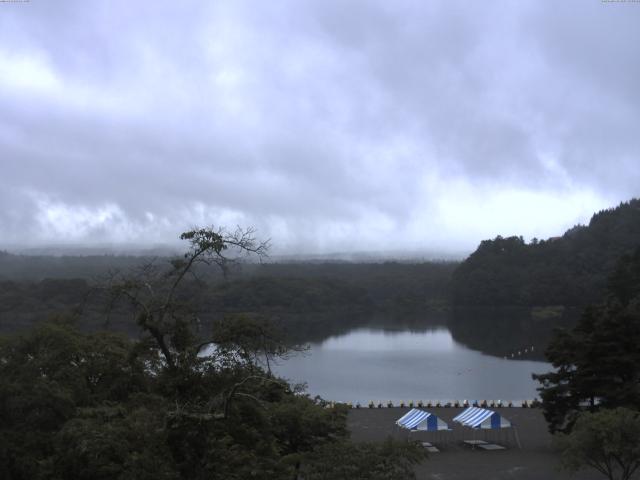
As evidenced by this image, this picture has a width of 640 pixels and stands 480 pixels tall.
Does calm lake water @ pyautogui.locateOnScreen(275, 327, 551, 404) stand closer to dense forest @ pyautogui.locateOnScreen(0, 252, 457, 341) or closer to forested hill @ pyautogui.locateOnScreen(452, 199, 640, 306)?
dense forest @ pyautogui.locateOnScreen(0, 252, 457, 341)

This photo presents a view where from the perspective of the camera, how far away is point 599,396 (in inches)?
604

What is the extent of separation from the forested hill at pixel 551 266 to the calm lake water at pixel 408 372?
25.8 metres

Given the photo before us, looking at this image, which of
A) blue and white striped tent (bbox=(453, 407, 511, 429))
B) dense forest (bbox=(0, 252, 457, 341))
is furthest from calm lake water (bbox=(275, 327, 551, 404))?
blue and white striped tent (bbox=(453, 407, 511, 429))

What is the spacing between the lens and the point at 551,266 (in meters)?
74.8

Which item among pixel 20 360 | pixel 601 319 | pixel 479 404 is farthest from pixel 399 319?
pixel 20 360

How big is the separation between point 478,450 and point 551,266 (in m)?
62.6

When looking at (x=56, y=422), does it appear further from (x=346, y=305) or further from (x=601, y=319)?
(x=346, y=305)

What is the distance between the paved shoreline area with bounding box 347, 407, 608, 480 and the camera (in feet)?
45.5

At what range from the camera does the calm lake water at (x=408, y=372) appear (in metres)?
29.0

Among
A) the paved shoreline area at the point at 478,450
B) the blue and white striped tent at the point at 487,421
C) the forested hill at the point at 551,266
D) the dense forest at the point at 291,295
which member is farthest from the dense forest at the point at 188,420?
the forested hill at the point at 551,266

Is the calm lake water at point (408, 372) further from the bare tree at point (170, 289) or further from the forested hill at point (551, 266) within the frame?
the forested hill at point (551, 266)

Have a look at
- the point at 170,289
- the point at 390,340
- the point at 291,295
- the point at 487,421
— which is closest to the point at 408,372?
the point at 390,340

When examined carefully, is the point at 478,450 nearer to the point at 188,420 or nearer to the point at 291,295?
the point at 188,420

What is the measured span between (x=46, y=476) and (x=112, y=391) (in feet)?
8.54
